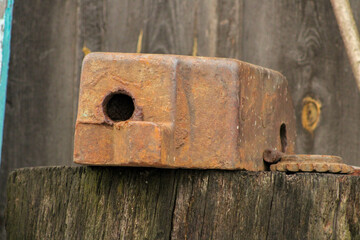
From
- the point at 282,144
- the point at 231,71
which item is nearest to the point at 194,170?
the point at 231,71

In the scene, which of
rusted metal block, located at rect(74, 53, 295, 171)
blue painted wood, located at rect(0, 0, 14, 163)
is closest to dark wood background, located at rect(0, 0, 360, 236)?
blue painted wood, located at rect(0, 0, 14, 163)

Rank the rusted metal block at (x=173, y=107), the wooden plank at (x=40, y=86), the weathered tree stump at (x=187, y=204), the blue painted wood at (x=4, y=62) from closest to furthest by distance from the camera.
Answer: the weathered tree stump at (x=187, y=204) < the rusted metal block at (x=173, y=107) < the blue painted wood at (x=4, y=62) < the wooden plank at (x=40, y=86)

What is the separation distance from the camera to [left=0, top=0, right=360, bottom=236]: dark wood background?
2.77 meters

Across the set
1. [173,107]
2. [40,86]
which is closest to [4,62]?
[40,86]

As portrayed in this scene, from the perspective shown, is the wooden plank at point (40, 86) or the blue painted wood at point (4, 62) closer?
the blue painted wood at point (4, 62)

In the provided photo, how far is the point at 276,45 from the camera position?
281 centimetres

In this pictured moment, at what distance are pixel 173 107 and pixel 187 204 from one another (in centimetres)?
27

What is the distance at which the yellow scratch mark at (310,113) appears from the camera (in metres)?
2.82

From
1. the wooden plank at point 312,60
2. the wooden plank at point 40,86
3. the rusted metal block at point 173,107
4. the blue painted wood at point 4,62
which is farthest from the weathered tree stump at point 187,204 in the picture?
the wooden plank at point 312,60

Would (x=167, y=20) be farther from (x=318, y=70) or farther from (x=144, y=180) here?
(x=144, y=180)

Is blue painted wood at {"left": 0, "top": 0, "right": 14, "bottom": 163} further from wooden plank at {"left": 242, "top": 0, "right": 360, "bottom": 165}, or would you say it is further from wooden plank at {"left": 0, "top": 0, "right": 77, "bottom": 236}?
wooden plank at {"left": 242, "top": 0, "right": 360, "bottom": 165}

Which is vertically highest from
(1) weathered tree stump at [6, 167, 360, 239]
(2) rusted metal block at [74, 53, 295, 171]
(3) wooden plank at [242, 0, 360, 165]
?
(3) wooden plank at [242, 0, 360, 165]

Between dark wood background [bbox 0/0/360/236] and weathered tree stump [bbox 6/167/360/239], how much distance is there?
80cm

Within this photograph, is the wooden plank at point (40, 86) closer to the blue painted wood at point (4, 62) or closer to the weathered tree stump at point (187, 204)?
the blue painted wood at point (4, 62)
